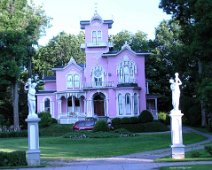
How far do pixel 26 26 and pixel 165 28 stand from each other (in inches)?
1031

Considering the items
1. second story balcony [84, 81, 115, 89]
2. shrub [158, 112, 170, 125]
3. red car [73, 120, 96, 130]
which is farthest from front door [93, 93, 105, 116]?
red car [73, 120, 96, 130]

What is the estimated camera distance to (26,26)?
53656 millimetres

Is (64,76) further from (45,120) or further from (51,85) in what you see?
(45,120)

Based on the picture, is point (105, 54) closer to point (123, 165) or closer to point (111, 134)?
point (111, 134)

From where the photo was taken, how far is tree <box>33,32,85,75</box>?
77688 mm

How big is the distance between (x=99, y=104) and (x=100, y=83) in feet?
8.59

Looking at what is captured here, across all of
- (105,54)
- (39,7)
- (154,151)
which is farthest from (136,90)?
(154,151)

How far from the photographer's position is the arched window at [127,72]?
53.7 m

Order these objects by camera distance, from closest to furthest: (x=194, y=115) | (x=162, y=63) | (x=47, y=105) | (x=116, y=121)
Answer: (x=116, y=121)
(x=194, y=115)
(x=47, y=105)
(x=162, y=63)

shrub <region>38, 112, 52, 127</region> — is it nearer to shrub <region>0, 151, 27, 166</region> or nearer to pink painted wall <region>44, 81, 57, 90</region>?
pink painted wall <region>44, 81, 57, 90</region>

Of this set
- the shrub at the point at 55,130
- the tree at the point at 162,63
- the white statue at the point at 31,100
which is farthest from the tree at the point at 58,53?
the white statue at the point at 31,100

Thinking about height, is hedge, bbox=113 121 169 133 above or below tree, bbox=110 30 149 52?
below

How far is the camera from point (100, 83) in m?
54.0

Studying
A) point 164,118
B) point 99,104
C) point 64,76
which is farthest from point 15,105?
point 164,118
